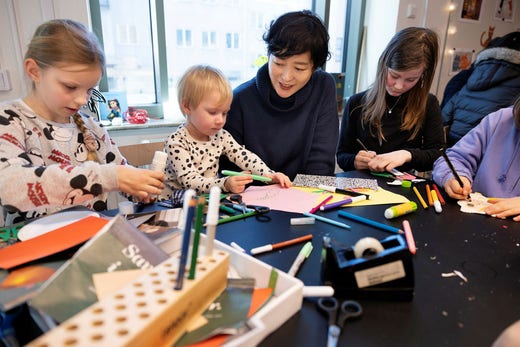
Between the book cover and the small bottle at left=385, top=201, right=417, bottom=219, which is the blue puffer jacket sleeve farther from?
the book cover

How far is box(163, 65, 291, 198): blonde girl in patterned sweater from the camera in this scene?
3.60 ft

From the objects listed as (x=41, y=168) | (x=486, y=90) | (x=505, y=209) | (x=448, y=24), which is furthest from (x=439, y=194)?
(x=448, y=24)

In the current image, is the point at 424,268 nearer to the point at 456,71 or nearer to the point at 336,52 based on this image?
the point at 336,52

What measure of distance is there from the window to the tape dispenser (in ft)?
5.86

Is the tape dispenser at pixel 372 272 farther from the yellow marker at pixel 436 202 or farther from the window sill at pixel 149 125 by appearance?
the window sill at pixel 149 125

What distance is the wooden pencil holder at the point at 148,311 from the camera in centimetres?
33

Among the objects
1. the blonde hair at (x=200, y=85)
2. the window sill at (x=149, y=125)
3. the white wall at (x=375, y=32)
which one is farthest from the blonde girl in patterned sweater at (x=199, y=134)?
the white wall at (x=375, y=32)

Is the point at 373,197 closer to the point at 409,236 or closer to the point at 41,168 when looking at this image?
the point at 409,236

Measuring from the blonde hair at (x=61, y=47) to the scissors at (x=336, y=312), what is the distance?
0.81 metres

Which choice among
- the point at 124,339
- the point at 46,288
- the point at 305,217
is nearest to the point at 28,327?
the point at 46,288

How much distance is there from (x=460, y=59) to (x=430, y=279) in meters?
3.17

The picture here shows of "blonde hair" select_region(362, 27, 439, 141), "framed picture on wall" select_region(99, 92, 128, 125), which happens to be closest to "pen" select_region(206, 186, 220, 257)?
"blonde hair" select_region(362, 27, 439, 141)

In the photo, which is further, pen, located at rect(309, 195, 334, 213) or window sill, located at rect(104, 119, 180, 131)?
window sill, located at rect(104, 119, 180, 131)

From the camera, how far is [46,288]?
0.41 m
